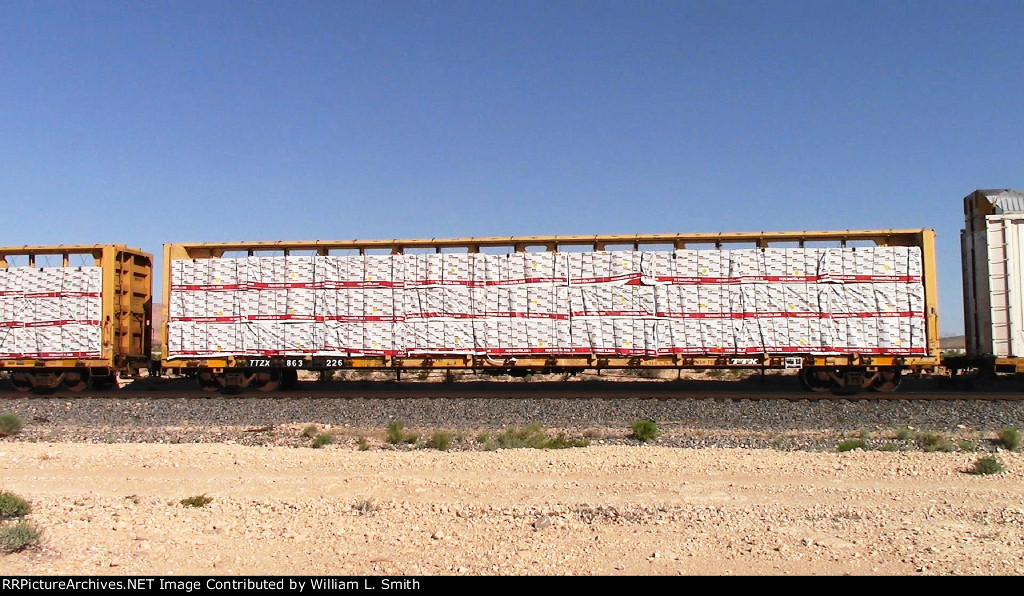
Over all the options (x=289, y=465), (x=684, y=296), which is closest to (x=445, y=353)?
(x=684, y=296)

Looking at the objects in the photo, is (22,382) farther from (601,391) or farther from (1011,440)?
(1011,440)

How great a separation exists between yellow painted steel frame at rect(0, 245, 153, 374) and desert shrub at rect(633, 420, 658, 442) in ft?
44.1

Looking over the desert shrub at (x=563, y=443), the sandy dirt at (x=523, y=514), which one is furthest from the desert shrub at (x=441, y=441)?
the desert shrub at (x=563, y=443)

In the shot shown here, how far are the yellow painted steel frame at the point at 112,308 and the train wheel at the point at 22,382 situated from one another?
1.78ft

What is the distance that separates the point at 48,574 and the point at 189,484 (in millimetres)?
3341

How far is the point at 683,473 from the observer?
952 cm

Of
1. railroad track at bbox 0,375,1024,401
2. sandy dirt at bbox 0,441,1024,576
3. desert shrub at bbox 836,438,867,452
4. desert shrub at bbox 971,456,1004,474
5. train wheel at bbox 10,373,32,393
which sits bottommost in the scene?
sandy dirt at bbox 0,441,1024,576

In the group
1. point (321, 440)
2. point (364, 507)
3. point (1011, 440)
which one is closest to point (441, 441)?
point (321, 440)

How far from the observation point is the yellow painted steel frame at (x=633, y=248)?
57.3 ft

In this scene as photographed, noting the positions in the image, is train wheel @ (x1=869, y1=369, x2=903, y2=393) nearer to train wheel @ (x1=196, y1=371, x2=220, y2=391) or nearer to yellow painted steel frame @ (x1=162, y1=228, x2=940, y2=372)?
yellow painted steel frame @ (x1=162, y1=228, x2=940, y2=372)

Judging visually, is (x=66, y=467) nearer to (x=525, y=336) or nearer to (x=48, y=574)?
(x=48, y=574)

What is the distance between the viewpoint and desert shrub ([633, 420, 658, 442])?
1293 centimetres

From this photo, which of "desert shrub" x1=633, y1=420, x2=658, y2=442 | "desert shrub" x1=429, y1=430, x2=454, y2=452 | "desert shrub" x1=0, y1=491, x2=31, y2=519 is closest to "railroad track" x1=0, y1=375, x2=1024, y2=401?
"desert shrub" x1=633, y1=420, x2=658, y2=442

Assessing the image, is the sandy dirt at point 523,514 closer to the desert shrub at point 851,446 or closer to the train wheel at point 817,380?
the desert shrub at point 851,446
